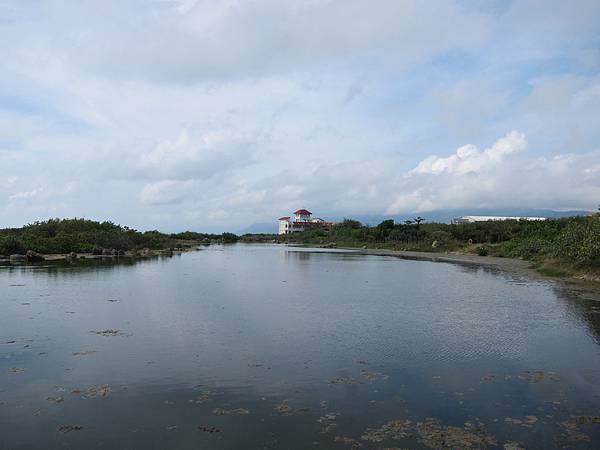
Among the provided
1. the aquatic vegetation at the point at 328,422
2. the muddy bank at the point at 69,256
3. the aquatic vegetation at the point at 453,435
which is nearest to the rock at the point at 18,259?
the muddy bank at the point at 69,256

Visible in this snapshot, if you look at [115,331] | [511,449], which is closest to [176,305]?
[115,331]

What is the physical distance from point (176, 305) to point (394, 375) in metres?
10.8

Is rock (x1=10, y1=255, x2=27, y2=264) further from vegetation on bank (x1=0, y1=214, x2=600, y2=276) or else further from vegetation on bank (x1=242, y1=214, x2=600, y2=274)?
vegetation on bank (x1=242, y1=214, x2=600, y2=274)

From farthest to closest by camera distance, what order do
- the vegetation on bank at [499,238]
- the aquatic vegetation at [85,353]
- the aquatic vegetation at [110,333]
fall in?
1. the vegetation on bank at [499,238]
2. the aquatic vegetation at [110,333]
3. the aquatic vegetation at [85,353]

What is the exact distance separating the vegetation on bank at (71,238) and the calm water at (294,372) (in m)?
23.0

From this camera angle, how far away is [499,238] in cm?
6450

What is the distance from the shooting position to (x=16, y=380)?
9328 millimetres

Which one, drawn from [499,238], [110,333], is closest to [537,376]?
[110,333]

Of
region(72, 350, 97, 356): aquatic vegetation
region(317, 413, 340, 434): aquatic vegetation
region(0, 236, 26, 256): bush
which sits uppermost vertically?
region(0, 236, 26, 256): bush

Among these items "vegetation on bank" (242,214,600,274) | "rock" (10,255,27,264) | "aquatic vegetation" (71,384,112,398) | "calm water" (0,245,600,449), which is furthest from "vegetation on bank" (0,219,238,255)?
"vegetation on bank" (242,214,600,274)

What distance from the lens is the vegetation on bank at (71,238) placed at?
40981 mm

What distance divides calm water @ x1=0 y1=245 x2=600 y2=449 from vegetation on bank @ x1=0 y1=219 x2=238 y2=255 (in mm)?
22995

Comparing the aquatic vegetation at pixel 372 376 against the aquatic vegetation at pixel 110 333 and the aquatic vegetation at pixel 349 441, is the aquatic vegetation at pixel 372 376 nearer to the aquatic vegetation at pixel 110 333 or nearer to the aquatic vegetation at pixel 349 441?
the aquatic vegetation at pixel 349 441

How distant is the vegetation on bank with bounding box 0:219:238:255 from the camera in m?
41.0
